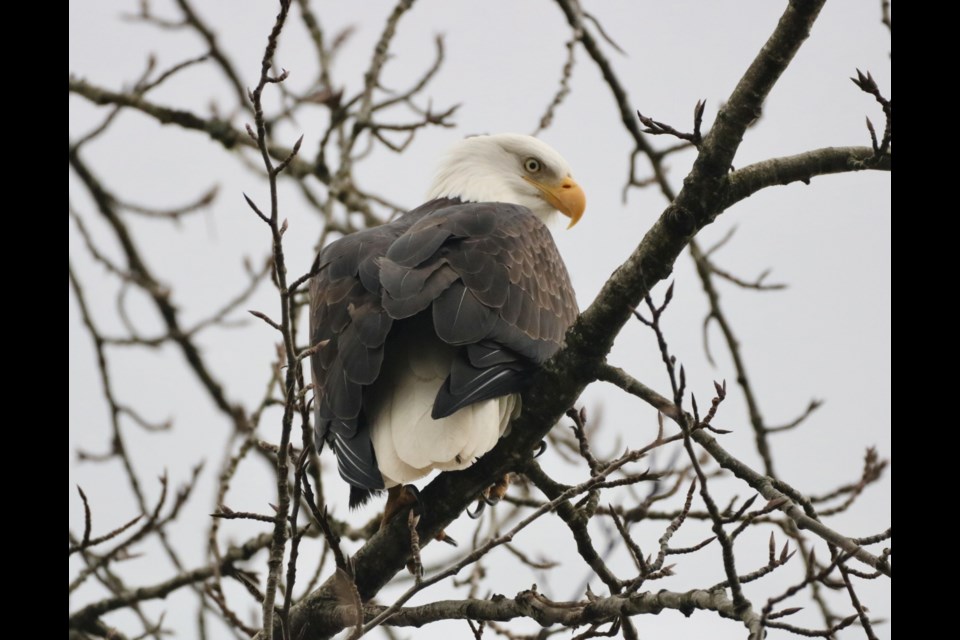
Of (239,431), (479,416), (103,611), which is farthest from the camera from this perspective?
(239,431)

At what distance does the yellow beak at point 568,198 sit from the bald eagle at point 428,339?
4.01 feet

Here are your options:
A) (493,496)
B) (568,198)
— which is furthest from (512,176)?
(493,496)

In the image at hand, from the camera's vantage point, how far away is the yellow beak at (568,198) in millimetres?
6203

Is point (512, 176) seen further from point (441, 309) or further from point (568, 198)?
point (441, 309)

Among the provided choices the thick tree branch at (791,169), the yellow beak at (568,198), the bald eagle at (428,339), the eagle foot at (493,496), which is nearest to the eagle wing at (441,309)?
the bald eagle at (428,339)

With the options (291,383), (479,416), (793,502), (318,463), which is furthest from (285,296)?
(318,463)

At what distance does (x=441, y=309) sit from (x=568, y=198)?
210cm

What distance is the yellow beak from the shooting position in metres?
6.20

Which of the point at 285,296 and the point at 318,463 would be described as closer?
the point at 285,296

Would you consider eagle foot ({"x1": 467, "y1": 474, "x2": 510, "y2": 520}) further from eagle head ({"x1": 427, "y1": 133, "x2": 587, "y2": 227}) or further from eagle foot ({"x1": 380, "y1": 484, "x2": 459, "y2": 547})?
eagle head ({"x1": 427, "y1": 133, "x2": 587, "y2": 227})
